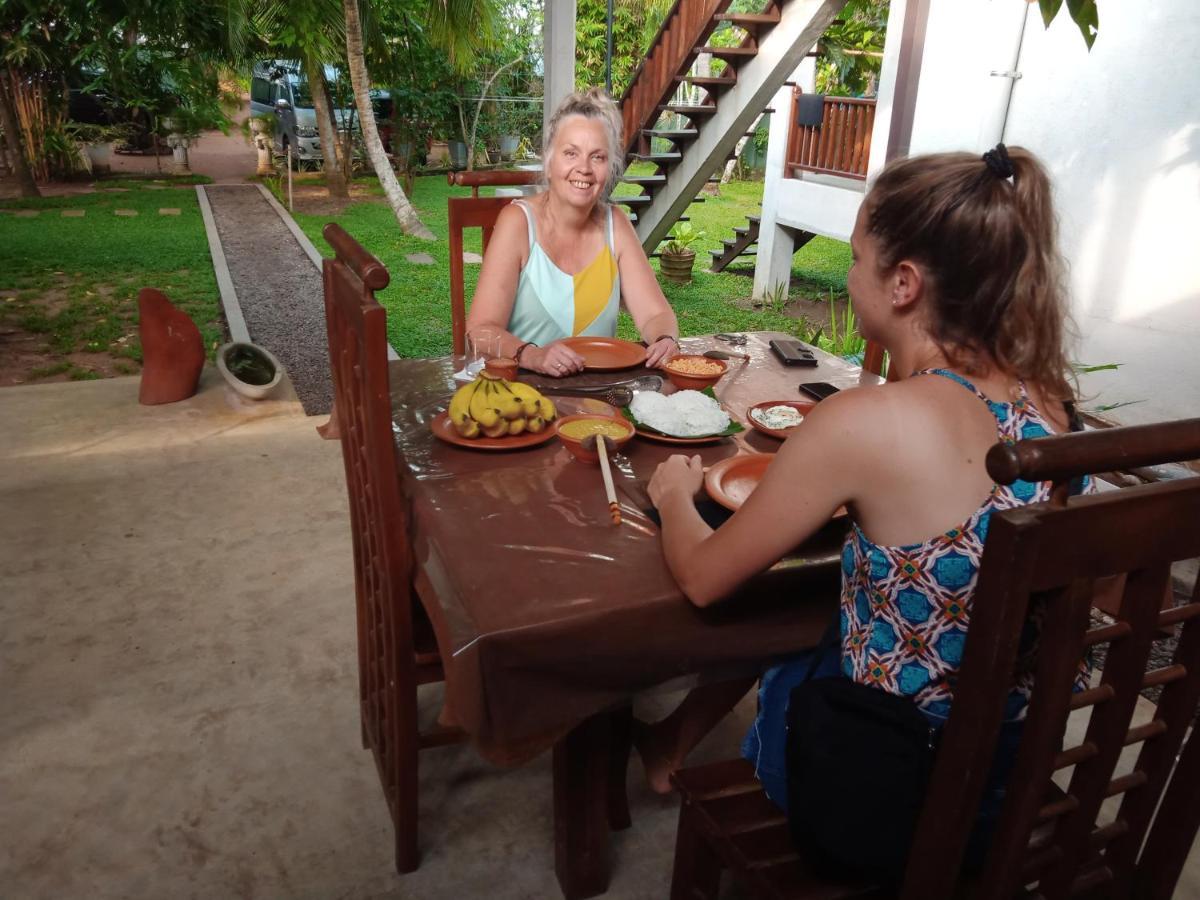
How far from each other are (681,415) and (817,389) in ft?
1.66

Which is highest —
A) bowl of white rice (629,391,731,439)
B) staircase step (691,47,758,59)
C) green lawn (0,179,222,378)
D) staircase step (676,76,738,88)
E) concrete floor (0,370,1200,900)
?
staircase step (691,47,758,59)

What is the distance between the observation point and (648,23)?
16.1 meters

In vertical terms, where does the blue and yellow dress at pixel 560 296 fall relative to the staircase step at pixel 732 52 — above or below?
below

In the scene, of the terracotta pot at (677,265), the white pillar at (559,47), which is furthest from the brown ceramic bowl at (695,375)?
the terracotta pot at (677,265)

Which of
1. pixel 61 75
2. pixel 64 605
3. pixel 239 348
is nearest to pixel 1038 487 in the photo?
pixel 64 605

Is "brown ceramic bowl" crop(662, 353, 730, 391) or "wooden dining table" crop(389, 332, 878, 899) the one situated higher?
"brown ceramic bowl" crop(662, 353, 730, 391)

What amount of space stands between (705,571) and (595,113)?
200cm

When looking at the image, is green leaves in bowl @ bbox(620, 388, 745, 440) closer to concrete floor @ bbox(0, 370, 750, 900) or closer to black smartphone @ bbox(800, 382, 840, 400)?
black smartphone @ bbox(800, 382, 840, 400)

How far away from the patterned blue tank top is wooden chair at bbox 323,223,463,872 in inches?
30.4

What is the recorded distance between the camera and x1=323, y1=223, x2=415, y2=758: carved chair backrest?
1.40m

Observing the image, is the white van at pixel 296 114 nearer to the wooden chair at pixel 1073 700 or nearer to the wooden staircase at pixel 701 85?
the wooden staircase at pixel 701 85

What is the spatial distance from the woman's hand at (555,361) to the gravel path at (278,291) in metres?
2.63

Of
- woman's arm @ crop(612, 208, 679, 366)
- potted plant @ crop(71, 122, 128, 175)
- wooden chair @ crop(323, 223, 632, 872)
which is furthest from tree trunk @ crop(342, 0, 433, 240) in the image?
wooden chair @ crop(323, 223, 632, 872)

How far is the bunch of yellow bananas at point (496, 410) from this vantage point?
5.98 feet
